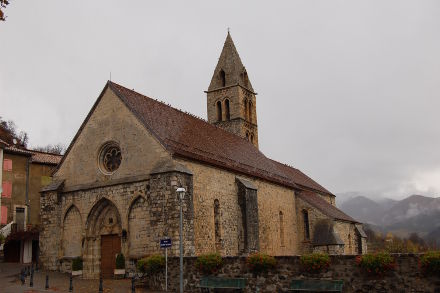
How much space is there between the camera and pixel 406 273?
56.9 ft

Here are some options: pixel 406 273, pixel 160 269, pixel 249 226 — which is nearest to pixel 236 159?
pixel 249 226

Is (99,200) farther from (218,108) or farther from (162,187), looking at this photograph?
(218,108)

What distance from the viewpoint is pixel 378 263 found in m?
17.5

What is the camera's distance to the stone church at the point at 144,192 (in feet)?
80.1

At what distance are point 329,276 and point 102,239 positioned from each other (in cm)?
1352

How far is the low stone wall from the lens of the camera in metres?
17.2

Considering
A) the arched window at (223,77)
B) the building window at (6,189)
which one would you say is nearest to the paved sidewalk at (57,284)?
the building window at (6,189)

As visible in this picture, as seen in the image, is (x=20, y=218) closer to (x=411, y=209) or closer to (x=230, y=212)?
(x=230, y=212)

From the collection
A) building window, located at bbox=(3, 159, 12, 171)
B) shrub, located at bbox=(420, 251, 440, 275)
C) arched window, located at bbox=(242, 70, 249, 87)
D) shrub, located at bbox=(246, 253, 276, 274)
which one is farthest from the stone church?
arched window, located at bbox=(242, 70, 249, 87)

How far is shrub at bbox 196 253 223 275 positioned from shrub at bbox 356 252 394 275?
5978 mm

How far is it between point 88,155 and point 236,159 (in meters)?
9.70

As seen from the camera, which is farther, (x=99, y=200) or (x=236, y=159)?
(x=236, y=159)

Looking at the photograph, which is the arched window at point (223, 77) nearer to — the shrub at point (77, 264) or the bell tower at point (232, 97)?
the bell tower at point (232, 97)

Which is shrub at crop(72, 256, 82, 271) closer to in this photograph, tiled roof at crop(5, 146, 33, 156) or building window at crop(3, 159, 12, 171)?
building window at crop(3, 159, 12, 171)
